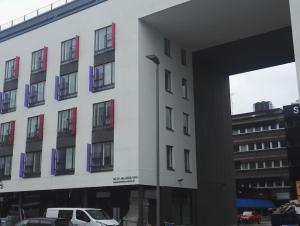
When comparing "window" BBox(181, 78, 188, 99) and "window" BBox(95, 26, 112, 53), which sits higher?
"window" BBox(95, 26, 112, 53)

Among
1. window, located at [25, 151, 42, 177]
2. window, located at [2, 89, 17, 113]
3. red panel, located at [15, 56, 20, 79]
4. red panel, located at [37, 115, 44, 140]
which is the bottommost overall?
window, located at [25, 151, 42, 177]

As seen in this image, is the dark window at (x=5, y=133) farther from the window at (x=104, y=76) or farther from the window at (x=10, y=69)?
the window at (x=104, y=76)

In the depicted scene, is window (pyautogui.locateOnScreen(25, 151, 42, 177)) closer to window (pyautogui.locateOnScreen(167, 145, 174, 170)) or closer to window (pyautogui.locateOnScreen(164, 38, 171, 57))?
window (pyautogui.locateOnScreen(167, 145, 174, 170))

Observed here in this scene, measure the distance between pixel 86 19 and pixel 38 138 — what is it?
11728 mm

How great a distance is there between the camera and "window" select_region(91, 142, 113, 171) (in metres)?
35.3

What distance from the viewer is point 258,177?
270 ft

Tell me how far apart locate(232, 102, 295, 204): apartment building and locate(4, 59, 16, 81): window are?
4819 cm

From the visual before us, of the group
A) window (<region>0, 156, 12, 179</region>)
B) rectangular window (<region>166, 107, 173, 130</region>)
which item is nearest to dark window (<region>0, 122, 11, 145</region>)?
window (<region>0, 156, 12, 179</region>)

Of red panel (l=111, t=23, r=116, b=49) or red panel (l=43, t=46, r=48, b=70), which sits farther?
red panel (l=43, t=46, r=48, b=70)

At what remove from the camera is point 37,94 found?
42.3 meters

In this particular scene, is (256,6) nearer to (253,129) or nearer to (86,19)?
(86,19)

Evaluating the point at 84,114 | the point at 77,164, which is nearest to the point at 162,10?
the point at 84,114

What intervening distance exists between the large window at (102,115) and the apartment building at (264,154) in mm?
48147

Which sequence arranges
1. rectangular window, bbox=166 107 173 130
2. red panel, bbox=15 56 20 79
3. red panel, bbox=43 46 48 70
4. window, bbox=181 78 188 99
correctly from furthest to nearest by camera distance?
red panel, bbox=15 56 20 79, red panel, bbox=43 46 48 70, window, bbox=181 78 188 99, rectangular window, bbox=166 107 173 130
